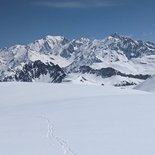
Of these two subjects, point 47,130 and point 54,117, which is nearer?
point 47,130

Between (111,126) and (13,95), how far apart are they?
23610 millimetres

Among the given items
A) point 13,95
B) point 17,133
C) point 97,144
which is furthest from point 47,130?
point 13,95

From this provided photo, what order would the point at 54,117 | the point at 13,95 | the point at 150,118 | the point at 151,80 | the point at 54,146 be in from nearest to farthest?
1. the point at 54,146
2. the point at 150,118
3. the point at 54,117
4. the point at 13,95
5. the point at 151,80

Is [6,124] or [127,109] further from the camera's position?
[127,109]

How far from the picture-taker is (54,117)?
23.9 metres

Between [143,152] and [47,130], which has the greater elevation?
[143,152]

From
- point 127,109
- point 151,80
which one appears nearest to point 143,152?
point 127,109

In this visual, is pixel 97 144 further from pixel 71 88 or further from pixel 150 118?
pixel 71 88

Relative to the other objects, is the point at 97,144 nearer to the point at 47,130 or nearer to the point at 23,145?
the point at 23,145

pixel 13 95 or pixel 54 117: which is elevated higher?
pixel 54 117

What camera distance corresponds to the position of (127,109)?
25.7m

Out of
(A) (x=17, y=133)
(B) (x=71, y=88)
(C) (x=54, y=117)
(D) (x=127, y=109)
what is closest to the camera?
(A) (x=17, y=133)

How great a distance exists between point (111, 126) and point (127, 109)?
6734 millimetres

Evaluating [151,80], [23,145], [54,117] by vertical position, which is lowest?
[151,80]
